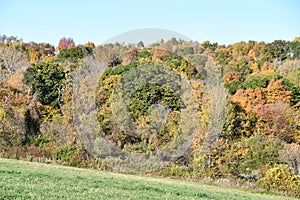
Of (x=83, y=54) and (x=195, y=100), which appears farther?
(x=83, y=54)

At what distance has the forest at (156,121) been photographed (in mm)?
26375

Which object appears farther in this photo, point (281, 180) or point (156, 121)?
point (156, 121)

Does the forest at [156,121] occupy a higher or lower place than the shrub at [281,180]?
higher

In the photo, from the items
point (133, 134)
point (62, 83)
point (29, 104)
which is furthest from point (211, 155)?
point (62, 83)

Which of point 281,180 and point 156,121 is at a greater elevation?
point 156,121

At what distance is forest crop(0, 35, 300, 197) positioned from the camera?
86.5ft

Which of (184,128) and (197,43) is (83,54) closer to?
(197,43)

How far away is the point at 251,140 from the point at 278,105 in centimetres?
1139

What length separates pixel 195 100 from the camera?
110 ft

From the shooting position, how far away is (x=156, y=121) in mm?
31109

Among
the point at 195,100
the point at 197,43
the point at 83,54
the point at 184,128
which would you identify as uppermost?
the point at 197,43

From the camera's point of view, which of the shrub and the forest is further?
the forest

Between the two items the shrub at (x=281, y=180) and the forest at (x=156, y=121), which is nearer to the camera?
the shrub at (x=281, y=180)

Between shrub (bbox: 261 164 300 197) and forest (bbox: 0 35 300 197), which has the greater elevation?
forest (bbox: 0 35 300 197)
